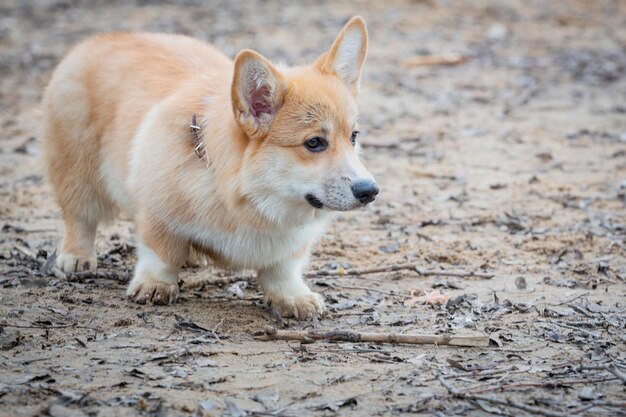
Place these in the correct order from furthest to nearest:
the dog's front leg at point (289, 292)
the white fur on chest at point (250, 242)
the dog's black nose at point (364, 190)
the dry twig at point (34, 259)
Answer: the dry twig at point (34, 259) < the dog's front leg at point (289, 292) < the white fur on chest at point (250, 242) < the dog's black nose at point (364, 190)

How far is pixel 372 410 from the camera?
4.00 metres

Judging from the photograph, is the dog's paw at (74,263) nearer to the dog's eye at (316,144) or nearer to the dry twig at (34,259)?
the dry twig at (34,259)

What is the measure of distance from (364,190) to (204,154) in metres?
1.03

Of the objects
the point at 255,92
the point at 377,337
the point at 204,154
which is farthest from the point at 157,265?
the point at 377,337

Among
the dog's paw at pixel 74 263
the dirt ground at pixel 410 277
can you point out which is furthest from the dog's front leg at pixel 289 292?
the dog's paw at pixel 74 263

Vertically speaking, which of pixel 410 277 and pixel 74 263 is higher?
pixel 410 277

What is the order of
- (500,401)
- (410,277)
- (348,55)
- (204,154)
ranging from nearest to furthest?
1. (500,401)
2. (204,154)
3. (348,55)
4. (410,277)

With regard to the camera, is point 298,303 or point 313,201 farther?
point 298,303

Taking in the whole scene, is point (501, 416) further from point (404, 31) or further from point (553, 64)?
point (404, 31)

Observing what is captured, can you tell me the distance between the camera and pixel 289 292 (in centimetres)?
548

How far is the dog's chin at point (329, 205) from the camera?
4.79 m

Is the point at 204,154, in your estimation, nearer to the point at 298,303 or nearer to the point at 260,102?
the point at 260,102

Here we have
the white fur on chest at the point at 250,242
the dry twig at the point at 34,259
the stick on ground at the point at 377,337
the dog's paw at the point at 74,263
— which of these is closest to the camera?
the stick on ground at the point at 377,337

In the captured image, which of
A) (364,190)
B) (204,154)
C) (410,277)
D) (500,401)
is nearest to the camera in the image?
(500,401)
